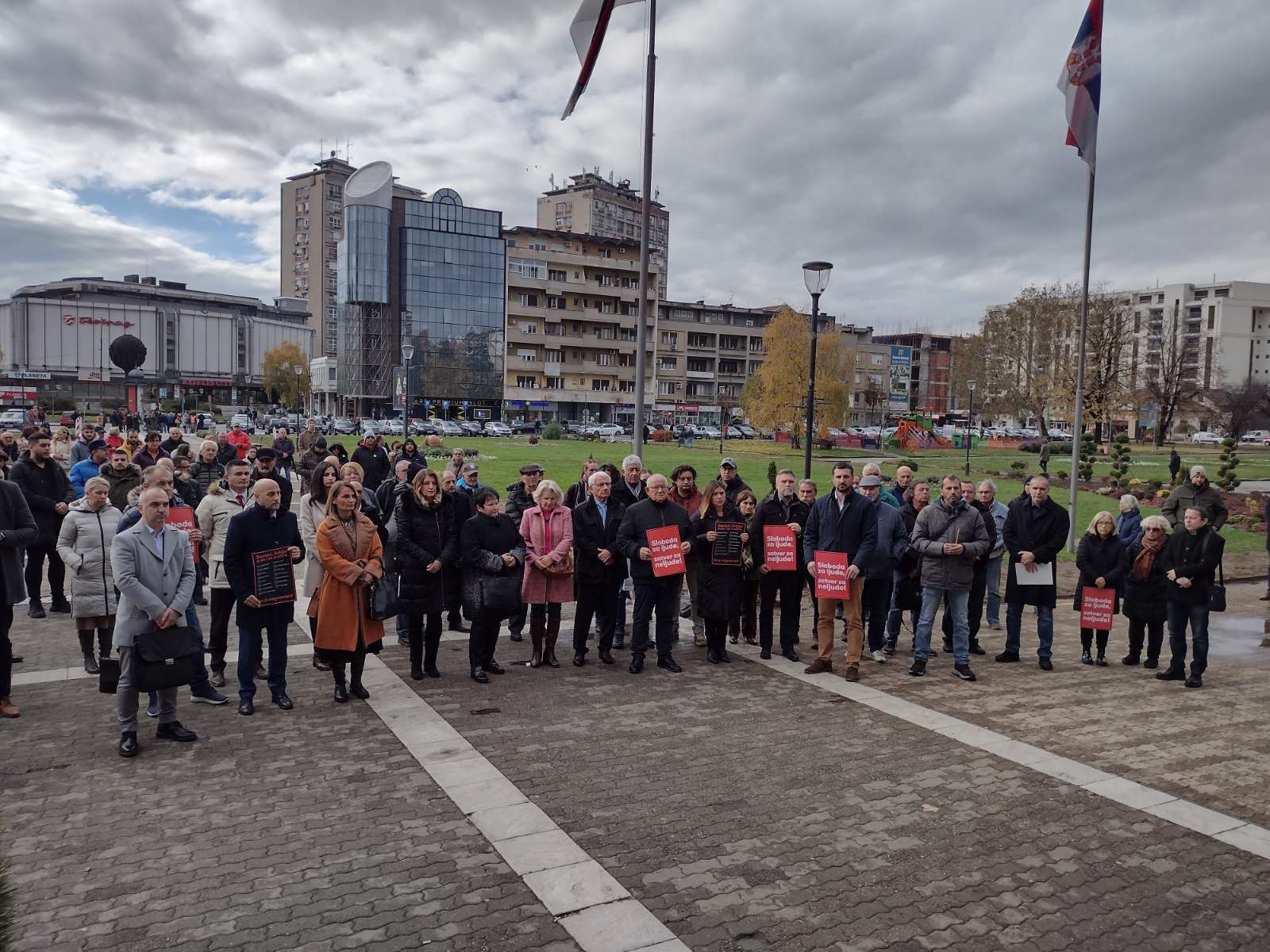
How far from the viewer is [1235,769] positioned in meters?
6.73

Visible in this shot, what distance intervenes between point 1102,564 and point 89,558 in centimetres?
1034

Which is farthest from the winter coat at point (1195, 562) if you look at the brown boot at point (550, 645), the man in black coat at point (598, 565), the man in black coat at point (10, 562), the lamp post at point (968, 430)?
the lamp post at point (968, 430)

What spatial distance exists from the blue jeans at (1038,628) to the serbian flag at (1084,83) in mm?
9644

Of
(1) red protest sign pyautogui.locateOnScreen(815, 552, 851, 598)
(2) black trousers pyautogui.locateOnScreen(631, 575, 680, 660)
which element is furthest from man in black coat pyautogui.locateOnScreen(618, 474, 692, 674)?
(1) red protest sign pyautogui.locateOnScreen(815, 552, 851, 598)

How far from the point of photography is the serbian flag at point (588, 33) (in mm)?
12344

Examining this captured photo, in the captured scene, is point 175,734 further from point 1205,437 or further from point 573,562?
point 1205,437

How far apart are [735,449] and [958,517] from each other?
4826 cm

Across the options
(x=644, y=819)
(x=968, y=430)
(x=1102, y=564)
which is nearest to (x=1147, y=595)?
(x=1102, y=564)

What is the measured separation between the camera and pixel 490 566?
8477 millimetres

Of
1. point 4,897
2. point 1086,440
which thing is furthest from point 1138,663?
point 1086,440

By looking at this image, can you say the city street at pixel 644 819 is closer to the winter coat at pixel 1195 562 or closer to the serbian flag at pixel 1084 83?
the winter coat at pixel 1195 562

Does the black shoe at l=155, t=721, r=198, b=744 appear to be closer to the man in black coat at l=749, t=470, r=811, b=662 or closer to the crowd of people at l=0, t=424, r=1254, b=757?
the crowd of people at l=0, t=424, r=1254, b=757

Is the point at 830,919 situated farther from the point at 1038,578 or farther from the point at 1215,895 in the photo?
the point at 1038,578

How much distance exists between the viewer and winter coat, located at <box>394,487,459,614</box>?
8461 mm
